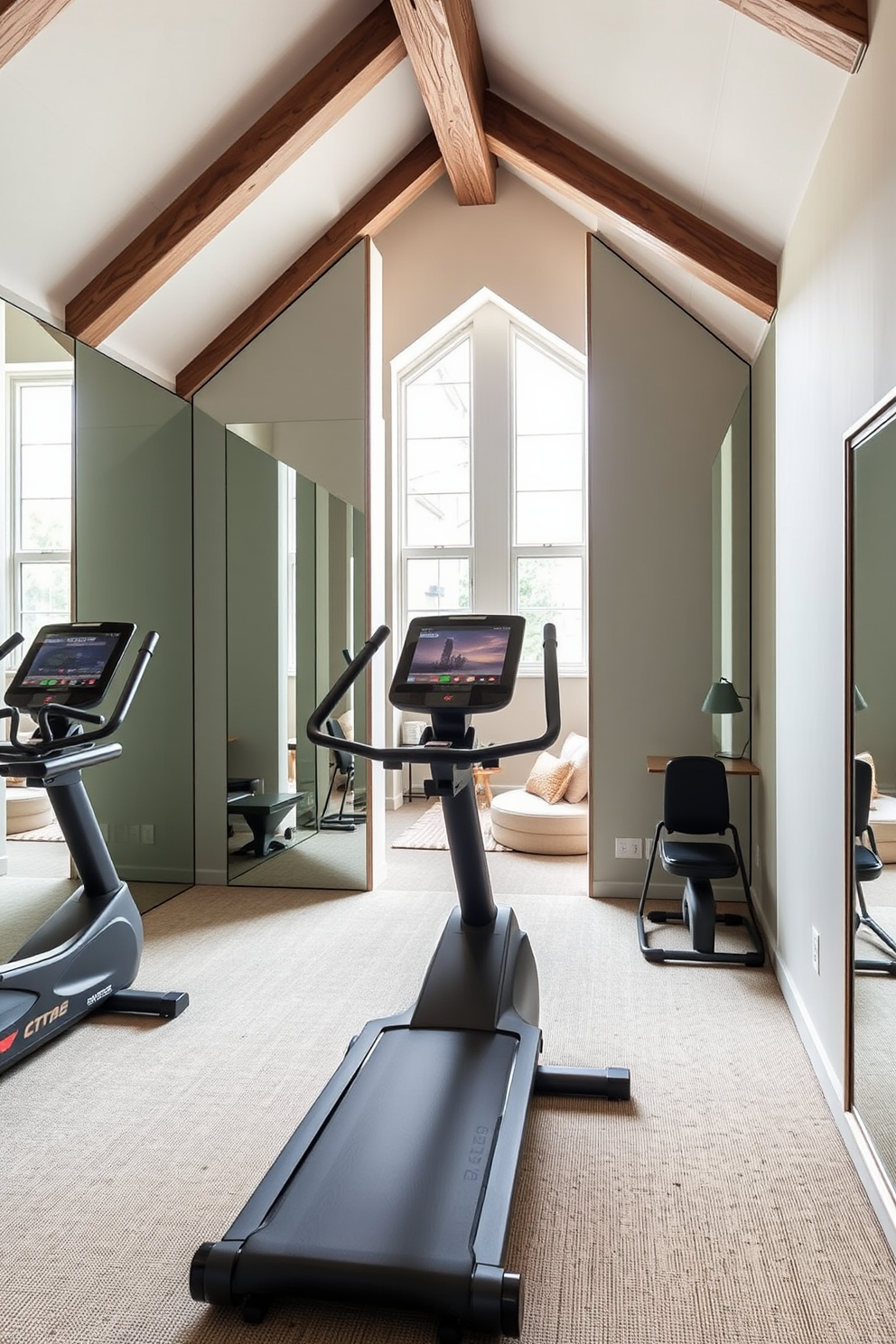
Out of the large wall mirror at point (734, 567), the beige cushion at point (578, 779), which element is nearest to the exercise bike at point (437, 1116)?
A: the large wall mirror at point (734, 567)

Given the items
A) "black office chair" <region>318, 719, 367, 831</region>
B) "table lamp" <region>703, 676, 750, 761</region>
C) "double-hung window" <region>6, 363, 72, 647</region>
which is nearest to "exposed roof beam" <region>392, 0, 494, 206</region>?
"double-hung window" <region>6, 363, 72, 647</region>

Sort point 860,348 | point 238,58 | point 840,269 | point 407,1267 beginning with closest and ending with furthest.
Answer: point 407,1267, point 860,348, point 840,269, point 238,58

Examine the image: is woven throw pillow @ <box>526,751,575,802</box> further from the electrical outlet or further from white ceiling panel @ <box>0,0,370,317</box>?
white ceiling panel @ <box>0,0,370,317</box>

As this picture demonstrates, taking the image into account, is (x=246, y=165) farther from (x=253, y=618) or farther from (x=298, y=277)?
(x=253, y=618)

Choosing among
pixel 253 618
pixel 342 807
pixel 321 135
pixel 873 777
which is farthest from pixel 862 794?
pixel 321 135

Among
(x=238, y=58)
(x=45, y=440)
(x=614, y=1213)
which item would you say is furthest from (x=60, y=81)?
(x=614, y=1213)

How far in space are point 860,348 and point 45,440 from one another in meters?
3.03

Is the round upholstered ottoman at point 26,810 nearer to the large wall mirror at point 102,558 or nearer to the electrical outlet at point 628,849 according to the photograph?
the large wall mirror at point 102,558

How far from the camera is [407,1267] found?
162 centimetres

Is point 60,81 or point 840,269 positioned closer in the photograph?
point 840,269

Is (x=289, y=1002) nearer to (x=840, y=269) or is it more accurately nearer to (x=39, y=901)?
(x=39, y=901)

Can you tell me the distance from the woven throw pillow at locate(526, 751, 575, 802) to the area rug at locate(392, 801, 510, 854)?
42cm

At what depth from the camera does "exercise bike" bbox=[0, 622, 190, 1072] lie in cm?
283

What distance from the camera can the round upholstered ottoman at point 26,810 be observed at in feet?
12.0
